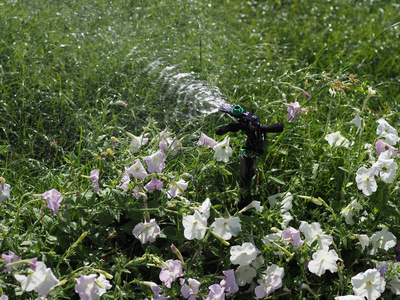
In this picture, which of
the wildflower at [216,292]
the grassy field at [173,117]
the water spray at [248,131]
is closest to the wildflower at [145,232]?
the grassy field at [173,117]

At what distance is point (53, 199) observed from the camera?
5.56 feet

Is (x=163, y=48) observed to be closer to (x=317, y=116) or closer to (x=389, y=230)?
(x=317, y=116)

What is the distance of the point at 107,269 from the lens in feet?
5.62

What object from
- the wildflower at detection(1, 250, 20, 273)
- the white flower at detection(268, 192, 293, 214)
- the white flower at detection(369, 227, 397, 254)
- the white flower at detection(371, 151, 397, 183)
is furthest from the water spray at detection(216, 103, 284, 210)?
the wildflower at detection(1, 250, 20, 273)

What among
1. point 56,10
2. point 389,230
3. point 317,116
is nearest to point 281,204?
point 389,230

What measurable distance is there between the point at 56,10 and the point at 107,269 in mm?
1984

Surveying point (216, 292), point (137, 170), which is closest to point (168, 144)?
point (137, 170)

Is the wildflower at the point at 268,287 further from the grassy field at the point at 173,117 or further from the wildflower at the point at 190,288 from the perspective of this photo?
the wildflower at the point at 190,288

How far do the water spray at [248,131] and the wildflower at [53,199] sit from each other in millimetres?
569

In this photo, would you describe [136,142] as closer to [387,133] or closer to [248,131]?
[248,131]

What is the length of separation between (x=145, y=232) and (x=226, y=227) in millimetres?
264

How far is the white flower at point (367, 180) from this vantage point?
73.9 inches

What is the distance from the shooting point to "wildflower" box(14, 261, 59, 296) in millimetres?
1463

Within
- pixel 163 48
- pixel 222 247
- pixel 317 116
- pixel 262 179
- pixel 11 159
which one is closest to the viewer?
pixel 222 247
